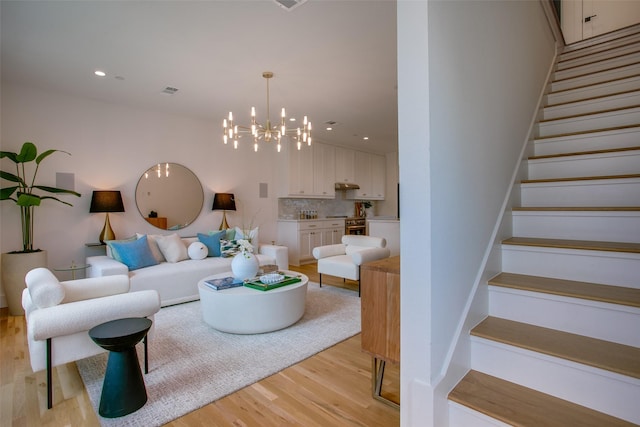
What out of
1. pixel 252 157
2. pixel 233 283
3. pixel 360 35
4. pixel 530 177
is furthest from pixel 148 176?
pixel 530 177

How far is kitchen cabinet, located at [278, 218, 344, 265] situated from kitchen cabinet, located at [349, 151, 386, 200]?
1.72 meters

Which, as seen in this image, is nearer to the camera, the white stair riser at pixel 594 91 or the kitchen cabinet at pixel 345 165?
the white stair riser at pixel 594 91

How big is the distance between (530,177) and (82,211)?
5374 millimetres

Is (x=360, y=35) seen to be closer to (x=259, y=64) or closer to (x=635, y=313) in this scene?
(x=259, y=64)

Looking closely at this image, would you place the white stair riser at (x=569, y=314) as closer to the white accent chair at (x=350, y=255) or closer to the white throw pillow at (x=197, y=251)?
the white accent chair at (x=350, y=255)

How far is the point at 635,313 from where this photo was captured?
127 cm

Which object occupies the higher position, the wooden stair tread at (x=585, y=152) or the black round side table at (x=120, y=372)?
the wooden stair tread at (x=585, y=152)

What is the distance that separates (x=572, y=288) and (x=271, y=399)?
1.84 meters

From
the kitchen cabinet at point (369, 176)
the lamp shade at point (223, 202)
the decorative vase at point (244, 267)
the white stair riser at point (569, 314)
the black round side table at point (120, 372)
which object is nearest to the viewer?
the white stair riser at point (569, 314)

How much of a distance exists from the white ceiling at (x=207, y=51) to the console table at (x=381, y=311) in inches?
81.1

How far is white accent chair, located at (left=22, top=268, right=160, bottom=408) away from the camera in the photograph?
1.86m

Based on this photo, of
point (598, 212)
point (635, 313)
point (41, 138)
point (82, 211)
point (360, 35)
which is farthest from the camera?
point (82, 211)

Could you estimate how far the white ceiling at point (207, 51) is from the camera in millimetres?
2406

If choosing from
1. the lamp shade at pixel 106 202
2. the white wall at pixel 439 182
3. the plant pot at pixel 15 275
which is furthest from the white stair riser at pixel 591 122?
the plant pot at pixel 15 275
